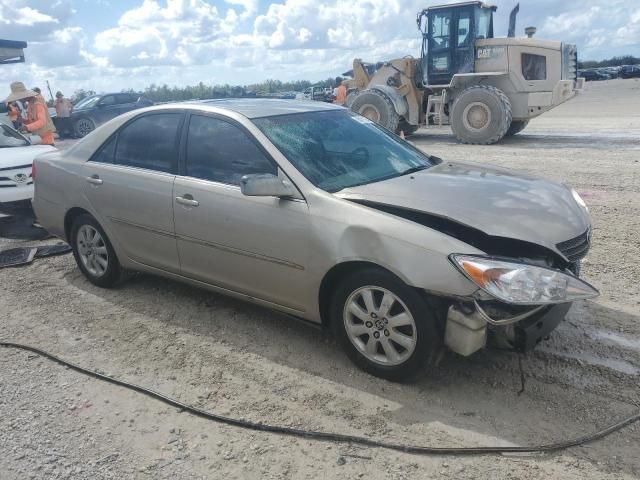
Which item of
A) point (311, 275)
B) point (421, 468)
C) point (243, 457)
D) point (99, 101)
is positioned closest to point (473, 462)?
point (421, 468)

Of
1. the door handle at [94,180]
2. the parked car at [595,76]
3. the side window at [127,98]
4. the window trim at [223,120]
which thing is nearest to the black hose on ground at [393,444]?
the window trim at [223,120]

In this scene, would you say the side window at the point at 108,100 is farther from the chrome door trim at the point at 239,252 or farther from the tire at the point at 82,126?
the chrome door trim at the point at 239,252

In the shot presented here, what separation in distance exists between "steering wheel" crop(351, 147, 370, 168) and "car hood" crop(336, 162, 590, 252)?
315 mm

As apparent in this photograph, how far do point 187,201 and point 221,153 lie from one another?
42cm

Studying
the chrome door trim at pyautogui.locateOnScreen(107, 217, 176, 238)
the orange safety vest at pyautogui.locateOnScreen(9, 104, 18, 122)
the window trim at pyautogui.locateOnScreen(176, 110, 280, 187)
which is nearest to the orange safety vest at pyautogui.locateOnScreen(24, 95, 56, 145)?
the orange safety vest at pyautogui.locateOnScreen(9, 104, 18, 122)

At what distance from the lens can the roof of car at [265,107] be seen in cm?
398

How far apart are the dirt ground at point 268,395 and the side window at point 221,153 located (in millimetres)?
1150

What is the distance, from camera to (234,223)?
144 inches

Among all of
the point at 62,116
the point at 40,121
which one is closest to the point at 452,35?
the point at 40,121

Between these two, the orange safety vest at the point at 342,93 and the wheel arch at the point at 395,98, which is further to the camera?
the orange safety vest at the point at 342,93

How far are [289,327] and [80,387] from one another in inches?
57.0

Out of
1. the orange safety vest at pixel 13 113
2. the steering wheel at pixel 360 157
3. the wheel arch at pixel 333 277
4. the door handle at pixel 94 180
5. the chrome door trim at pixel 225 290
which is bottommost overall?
the chrome door trim at pixel 225 290

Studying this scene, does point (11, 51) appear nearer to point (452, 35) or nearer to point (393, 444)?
point (452, 35)

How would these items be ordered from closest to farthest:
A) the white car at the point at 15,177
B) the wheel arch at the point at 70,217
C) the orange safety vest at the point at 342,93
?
the wheel arch at the point at 70,217, the white car at the point at 15,177, the orange safety vest at the point at 342,93
